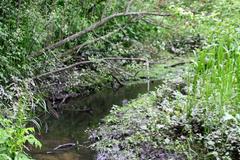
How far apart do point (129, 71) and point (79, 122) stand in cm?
197

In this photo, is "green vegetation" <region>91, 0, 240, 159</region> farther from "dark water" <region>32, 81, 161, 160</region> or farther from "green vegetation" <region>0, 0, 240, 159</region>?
"dark water" <region>32, 81, 161, 160</region>

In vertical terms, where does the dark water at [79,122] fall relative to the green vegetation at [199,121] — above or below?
below

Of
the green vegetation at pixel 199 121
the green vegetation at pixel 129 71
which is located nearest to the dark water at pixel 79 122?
the green vegetation at pixel 129 71

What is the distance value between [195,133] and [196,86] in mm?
567

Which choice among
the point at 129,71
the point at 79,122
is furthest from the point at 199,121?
the point at 129,71

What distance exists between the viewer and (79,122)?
5824 millimetres

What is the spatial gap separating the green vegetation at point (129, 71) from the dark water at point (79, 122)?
0.16 metres

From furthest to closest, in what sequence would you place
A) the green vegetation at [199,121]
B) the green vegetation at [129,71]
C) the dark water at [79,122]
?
the dark water at [79,122], the green vegetation at [129,71], the green vegetation at [199,121]

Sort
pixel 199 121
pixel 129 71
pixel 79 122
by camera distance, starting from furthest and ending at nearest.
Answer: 1. pixel 129 71
2. pixel 79 122
3. pixel 199 121

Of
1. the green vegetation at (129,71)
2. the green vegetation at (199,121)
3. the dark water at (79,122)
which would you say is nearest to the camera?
the green vegetation at (199,121)

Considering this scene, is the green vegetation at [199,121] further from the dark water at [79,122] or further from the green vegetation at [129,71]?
the dark water at [79,122]

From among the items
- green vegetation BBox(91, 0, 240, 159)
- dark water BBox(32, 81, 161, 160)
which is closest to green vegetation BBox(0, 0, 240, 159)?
green vegetation BBox(91, 0, 240, 159)

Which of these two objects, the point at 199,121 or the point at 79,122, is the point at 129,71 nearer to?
the point at 79,122

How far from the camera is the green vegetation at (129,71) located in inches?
156
